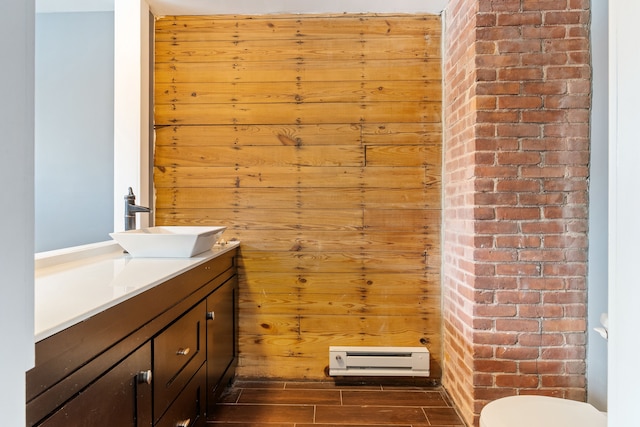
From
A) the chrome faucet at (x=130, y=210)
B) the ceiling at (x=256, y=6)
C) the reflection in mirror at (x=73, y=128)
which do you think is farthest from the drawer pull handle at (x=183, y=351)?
the ceiling at (x=256, y=6)

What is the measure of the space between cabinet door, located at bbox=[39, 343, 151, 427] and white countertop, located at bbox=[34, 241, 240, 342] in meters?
0.20

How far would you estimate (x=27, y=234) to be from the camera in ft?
1.84

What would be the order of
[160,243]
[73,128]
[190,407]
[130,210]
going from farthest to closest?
[73,128]
[130,210]
[160,243]
[190,407]

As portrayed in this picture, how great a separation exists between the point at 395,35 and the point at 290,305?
190cm

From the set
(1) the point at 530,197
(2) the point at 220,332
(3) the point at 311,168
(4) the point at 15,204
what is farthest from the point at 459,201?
(4) the point at 15,204

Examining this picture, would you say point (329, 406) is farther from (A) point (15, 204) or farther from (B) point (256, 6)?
(B) point (256, 6)

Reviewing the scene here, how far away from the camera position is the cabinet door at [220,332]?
6.47 ft

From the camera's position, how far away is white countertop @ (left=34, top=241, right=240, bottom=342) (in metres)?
0.92

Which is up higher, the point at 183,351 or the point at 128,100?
the point at 128,100

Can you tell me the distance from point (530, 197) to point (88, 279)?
1.98m

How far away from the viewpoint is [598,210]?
1878 mm

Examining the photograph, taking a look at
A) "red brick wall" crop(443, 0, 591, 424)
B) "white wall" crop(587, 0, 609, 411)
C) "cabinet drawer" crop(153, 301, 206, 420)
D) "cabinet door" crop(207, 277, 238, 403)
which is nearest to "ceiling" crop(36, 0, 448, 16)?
"red brick wall" crop(443, 0, 591, 424)

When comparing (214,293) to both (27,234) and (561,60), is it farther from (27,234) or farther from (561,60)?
(561,60)
